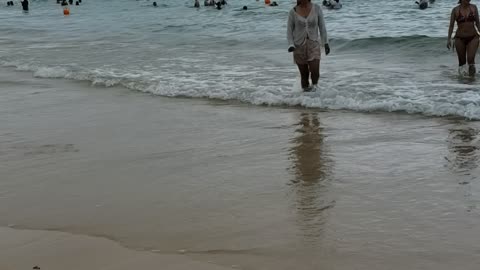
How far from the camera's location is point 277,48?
1652 centimetres

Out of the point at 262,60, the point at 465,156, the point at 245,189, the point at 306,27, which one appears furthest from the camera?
the point at 262,60

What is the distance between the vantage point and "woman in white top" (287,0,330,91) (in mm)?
8328

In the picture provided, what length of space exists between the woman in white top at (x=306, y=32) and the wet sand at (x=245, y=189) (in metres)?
0.91

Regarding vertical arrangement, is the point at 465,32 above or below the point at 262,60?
above

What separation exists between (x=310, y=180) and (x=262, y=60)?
9.06 metres

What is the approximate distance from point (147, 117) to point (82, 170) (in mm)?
2516

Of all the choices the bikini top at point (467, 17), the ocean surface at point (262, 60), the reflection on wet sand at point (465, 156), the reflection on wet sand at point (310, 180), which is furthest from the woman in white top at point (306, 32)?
the bikini top at point (467, 17)

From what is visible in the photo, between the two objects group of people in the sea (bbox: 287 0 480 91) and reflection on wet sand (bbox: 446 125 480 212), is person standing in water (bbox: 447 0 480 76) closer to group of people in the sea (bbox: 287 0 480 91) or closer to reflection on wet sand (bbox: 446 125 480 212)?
group of people in the sea (bbox: 287 0 480 91)

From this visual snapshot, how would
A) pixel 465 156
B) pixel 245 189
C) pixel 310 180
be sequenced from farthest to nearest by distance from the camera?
1. pixel 465 156
2. pixel 310 180
3. pixel 245 189

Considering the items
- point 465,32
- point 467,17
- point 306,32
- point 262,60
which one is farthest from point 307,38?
point 262,60

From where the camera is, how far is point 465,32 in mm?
10336

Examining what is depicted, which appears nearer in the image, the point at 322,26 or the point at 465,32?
the point at 322,26

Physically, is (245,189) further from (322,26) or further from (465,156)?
(322,26)

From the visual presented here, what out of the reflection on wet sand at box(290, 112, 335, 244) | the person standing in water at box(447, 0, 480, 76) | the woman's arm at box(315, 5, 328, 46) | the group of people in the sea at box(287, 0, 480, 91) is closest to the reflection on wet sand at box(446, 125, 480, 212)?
the reflection on wet sand at box(290, 112, 335, 244)
